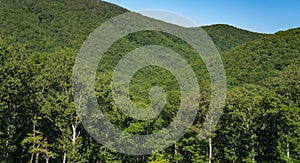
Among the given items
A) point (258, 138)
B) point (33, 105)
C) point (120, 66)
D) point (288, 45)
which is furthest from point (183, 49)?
point (33, 105)

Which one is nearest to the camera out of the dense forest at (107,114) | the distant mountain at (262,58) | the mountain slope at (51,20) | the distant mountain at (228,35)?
the dense forest at (107,114)

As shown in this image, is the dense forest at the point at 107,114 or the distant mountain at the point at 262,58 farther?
the distant mountain at the point at 262,58

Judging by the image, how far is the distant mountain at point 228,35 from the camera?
154 meters

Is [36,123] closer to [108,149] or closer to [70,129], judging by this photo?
[70,129]

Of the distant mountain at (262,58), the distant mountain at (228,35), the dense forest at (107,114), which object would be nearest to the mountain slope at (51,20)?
the dense forest at (107,114)

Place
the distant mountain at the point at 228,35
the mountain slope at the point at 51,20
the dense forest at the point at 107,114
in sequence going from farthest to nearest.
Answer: the distant mountain at the point at 228,35, the mountain slope at the point at 51,20, the dense forest at the point at 107,114

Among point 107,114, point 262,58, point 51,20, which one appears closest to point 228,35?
point 262,58

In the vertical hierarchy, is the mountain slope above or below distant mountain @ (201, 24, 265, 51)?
below

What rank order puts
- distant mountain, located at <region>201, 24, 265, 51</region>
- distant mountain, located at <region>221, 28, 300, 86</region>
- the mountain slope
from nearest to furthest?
1. distant mountain, located at <region>221, 28, 300, 86</region>
2. the mountain slope
3. distant mountain, located at <region>201, 24, 265, 51</region>

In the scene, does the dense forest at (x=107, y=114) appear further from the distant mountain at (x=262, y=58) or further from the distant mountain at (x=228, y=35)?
the distant mountain at (x=228, y=35)

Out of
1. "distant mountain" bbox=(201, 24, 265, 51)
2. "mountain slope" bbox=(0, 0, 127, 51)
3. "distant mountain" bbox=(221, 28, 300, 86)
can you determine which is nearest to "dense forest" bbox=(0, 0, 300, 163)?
"mountain slope" bbox=(0, 0, 127, 51)

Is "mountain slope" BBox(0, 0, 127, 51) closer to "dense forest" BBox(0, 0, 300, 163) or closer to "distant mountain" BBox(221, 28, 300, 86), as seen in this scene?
"dense forest" BBox(0, 0, 300, 163)

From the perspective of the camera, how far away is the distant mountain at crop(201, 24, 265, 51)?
154113 millimetres

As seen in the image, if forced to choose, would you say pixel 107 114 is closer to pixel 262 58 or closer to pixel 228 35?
pixel 262 58
